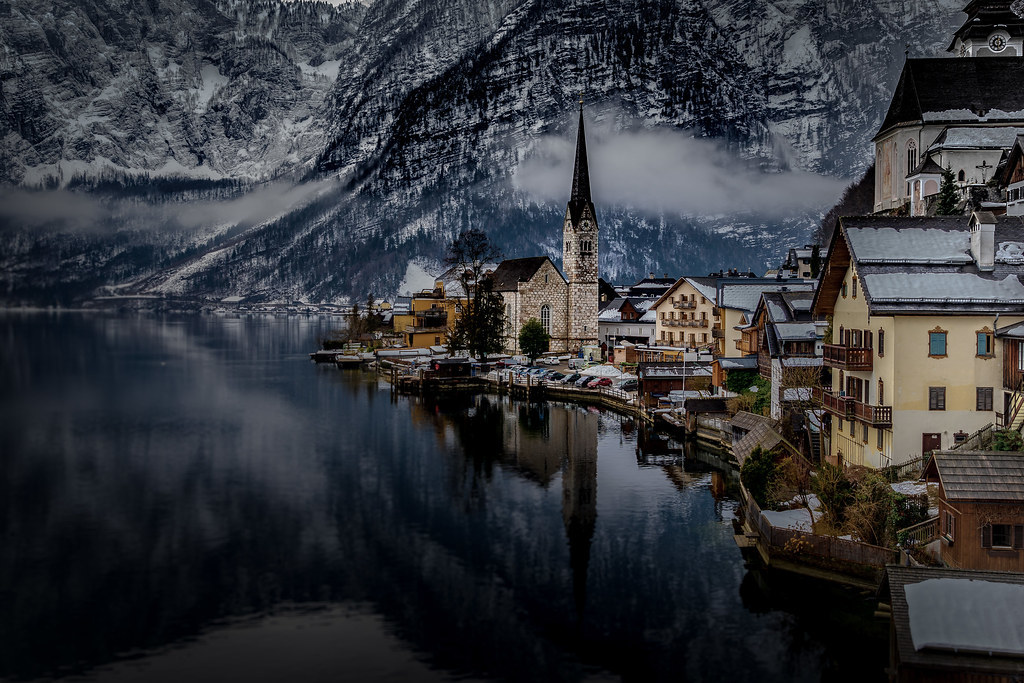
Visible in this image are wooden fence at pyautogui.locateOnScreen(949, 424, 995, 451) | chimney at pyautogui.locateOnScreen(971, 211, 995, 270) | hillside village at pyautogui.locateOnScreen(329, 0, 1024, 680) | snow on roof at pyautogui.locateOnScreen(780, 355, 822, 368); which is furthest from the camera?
snow on roof at pyautogui.locateOnScreen(780, 355, 822, 368)

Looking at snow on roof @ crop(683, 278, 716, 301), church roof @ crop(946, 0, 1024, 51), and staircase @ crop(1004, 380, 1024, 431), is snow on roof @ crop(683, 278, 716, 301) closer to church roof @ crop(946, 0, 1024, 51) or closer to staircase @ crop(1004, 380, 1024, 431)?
church roof @ crop(946, 0, 1024, 51)

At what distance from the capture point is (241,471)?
152ft

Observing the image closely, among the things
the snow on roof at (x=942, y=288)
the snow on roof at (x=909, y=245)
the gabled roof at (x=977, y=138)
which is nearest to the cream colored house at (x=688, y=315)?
the gabled roof at (x=977, y=138)

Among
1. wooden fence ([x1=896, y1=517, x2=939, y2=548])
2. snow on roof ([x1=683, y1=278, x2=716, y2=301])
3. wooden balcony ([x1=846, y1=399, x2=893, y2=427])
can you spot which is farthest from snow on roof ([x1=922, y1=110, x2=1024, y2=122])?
wooden fence ([x1=896, y1=517, x2=939, y2=548])

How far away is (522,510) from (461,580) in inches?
344

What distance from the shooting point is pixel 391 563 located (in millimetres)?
30797

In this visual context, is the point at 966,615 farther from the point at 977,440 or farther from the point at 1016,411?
the point at 977,440

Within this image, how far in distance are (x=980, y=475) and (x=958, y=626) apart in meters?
6.65

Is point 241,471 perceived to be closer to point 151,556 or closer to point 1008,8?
point 151,556

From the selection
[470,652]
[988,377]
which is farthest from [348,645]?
[988,377]

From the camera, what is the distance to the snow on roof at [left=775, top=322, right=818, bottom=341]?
44.5m

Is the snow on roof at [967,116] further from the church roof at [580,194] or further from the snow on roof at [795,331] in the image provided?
the church roof at [580,194]

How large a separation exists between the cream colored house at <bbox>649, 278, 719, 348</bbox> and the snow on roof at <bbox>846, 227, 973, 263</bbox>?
35.6 meters

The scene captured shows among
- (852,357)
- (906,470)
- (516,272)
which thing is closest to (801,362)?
(852,357)
